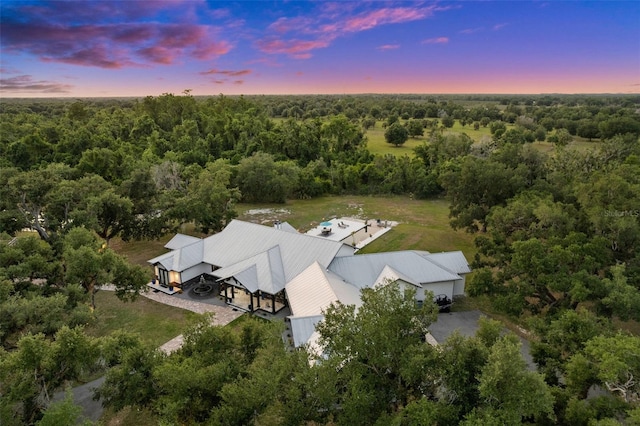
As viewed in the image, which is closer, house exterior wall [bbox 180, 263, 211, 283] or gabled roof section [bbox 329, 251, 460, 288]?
gabled roof section [bbox 329, 251, 460, 288]

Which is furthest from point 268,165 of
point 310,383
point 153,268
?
point 310,383

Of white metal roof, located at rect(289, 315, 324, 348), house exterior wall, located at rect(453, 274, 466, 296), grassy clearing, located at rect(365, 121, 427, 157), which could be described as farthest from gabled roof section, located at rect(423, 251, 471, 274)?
grassy clearing, located at rect(365, 121, 427, 157)

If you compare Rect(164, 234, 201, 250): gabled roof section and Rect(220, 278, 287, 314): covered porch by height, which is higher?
Rect(164, 234, 201, 250): gabled roof section

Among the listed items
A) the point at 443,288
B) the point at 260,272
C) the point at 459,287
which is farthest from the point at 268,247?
the point at 459,287

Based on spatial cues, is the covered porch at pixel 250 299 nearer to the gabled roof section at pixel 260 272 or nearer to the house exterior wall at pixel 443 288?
the gabled roof section at pixel 260 272

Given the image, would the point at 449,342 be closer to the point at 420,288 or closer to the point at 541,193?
the point at 420,288

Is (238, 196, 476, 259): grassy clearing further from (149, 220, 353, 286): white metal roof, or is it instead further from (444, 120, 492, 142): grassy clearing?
(444, 120, 492, 142): grassy clearing

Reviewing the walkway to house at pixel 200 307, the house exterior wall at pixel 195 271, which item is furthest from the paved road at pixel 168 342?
the house exterior wall at pixel 195 271
